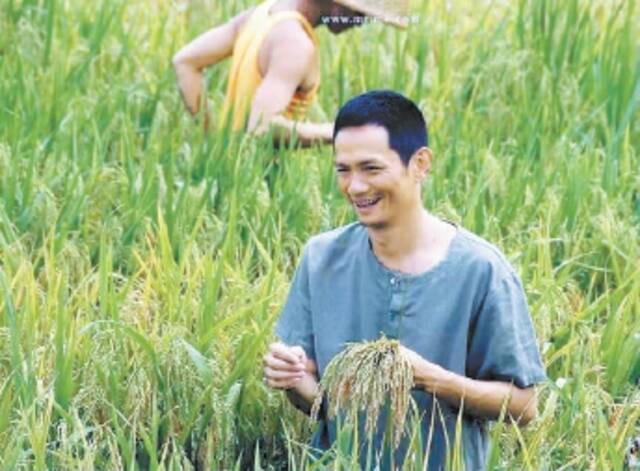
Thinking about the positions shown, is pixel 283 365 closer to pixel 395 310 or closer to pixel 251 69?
pixel 395 310

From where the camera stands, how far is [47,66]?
14.9ft

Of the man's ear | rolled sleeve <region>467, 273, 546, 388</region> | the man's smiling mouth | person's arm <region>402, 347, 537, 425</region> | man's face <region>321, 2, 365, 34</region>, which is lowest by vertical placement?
person's arm <region>402, 347, 537, 425</region>

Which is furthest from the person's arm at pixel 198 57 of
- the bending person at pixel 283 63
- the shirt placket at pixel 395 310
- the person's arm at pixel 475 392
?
the person's arm at pixel 475 392

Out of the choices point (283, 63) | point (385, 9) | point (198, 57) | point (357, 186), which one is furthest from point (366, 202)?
point (198, 57)

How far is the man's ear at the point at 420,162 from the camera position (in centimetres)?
269

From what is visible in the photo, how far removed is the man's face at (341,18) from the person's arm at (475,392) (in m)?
1.34

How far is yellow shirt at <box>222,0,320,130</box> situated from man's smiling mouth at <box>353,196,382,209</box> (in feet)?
4.07

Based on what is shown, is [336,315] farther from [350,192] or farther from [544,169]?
[544,169]

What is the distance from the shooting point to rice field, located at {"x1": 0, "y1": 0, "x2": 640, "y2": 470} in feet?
9.34

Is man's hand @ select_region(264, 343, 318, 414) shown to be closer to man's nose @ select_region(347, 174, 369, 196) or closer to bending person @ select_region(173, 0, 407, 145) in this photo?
man's nose @ select_region(347, 174, 369, 196)

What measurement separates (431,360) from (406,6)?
1.88m

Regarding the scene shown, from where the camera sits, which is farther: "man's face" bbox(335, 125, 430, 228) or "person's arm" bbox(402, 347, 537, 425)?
"man's face" bbox(335, 125, 430, 228)

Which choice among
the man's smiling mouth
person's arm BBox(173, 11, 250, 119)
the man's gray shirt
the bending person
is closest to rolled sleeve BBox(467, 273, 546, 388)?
the man's gray shirt

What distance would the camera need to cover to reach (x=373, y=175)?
2.66m
